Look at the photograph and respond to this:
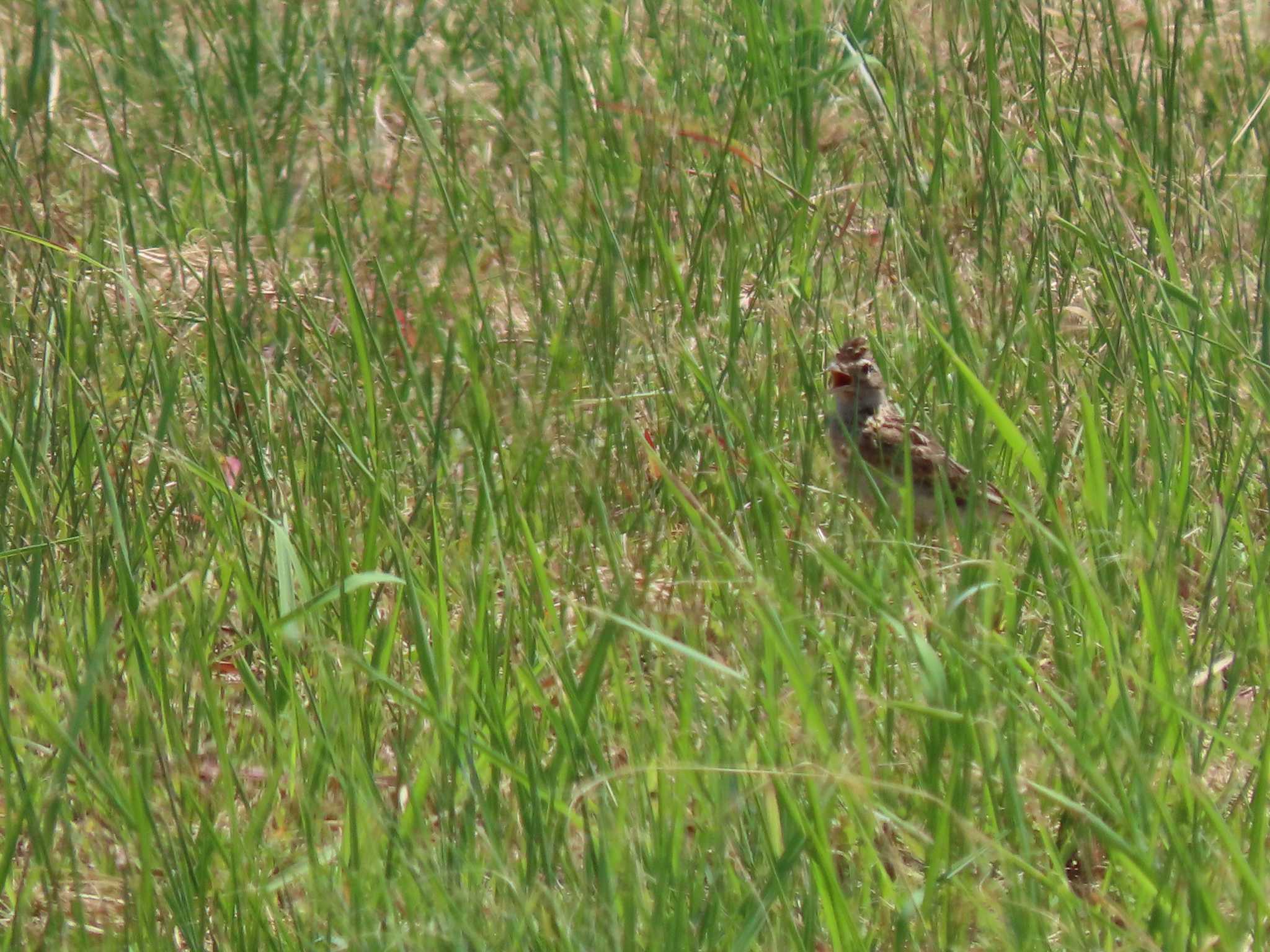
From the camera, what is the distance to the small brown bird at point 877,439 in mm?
3732

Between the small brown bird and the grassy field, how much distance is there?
0.09 meters

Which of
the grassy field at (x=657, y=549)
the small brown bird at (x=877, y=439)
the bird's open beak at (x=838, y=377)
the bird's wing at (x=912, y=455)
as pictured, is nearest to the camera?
the grassy field at (x=657, y=549)

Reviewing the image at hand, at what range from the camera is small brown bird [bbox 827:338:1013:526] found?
12.2 feet

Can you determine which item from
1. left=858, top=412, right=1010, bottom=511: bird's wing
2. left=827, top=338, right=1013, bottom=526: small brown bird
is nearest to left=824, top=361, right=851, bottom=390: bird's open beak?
left=827, top=338, right=1013, bottom=526: small brown bird

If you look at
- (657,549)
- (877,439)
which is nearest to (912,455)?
(877,439)

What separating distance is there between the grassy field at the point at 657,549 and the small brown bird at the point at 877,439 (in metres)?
0.09

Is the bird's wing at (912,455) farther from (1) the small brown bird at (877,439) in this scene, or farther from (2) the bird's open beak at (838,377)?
(2) the bird's open beak at (838,377)

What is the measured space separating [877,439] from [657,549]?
4.88 feet

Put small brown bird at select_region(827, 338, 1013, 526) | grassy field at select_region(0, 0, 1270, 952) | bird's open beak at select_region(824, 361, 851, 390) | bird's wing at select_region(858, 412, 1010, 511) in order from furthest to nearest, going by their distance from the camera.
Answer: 1. bird's open beak at select_region(824, 361, 851, 390)
2. small brown bird at select_region(827, 338, 1013, 526)
3. bird's wing at select_region(858, 412, 1010, 511)
4. grassy field at select_region(0, 0, 1270, 952)

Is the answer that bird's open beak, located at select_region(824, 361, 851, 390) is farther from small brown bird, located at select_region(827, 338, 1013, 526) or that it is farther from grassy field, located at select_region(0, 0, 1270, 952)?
grassy field, located at select_region(0, 0, 1270, 952)

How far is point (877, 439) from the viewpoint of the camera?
450 centimetres

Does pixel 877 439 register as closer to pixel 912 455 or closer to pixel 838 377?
pixel 838 377

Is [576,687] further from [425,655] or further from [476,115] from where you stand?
[476,115]

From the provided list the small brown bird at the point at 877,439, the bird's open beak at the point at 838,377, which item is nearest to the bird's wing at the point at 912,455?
the small brown bird at the point at 877,439
